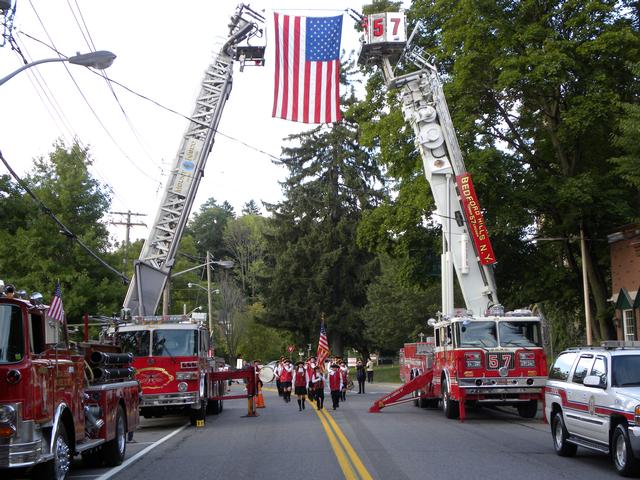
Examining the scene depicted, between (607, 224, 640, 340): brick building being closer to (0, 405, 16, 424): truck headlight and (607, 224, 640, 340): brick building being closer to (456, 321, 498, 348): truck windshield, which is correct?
(456, 321, 498, 348): truck windshield

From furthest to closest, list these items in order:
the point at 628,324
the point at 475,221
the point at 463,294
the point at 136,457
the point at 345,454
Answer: the point at 628,324
the point at 463,294
the point at 475,221
the point at 136,457
the point at 345,454

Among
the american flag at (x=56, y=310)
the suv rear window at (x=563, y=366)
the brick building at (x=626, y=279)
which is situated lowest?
the suv rear window at (x=563, y=366)

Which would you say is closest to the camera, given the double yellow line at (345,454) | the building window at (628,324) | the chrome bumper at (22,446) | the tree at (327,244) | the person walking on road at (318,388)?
the chrome bumper at (22,446)

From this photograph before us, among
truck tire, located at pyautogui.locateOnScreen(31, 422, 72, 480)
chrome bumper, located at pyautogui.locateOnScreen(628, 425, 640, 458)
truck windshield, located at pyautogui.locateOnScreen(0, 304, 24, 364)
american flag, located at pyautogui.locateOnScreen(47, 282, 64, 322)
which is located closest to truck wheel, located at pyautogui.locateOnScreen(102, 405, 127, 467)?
truck tire, located at pyautogui.locateOnScreen(31, 422, 72, 480)

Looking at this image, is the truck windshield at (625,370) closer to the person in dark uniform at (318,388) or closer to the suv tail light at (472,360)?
the suv tail light at (472,360)

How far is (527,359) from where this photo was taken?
813 inches

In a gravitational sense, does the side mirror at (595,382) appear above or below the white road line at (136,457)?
above

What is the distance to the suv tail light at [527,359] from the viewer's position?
67.7ft

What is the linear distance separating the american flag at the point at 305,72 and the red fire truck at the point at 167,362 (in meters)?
6.34

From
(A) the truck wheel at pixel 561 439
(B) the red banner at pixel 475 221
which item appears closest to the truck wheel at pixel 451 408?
(B) the red banner at pixel 475 221

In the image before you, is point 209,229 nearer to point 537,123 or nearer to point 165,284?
point 537,123

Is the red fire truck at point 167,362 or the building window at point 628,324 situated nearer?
the red fire truck at point 167,362

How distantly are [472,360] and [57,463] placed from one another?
12.7 meters

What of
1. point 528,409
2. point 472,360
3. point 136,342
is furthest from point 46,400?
point 528,409
